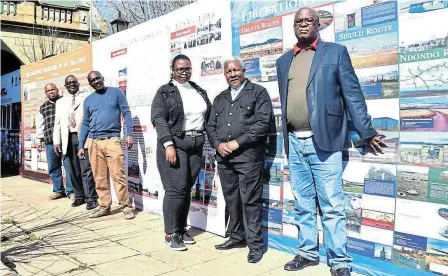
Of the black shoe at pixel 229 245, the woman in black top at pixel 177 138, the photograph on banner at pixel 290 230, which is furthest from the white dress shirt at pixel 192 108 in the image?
the photograph on banner at pixel 290 230

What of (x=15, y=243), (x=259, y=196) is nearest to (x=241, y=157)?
(x=259, y=196)

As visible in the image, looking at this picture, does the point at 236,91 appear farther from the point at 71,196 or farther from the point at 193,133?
the point at 71,196

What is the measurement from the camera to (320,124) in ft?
9.78

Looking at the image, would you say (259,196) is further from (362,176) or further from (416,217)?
(416,217)

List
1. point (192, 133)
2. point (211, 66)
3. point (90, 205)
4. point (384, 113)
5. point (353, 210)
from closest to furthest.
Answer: point (384, 113) < point (353, 210) < point (192, 133) < point (211, 66) < point (90, 205)

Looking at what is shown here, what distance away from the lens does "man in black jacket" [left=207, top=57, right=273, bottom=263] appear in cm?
346

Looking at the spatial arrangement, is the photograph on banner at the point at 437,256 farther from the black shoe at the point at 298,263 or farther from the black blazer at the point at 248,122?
the black blazer at the point at 248,122

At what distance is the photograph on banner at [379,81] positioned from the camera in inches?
114

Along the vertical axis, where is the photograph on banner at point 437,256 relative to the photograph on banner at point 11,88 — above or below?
below

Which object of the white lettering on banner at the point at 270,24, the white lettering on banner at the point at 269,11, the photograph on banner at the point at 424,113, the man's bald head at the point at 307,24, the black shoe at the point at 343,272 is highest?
the white lettering on banner at the point at 269,11

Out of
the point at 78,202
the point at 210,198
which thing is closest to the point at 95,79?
the point at 78,202

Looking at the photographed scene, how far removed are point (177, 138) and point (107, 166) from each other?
180 cm

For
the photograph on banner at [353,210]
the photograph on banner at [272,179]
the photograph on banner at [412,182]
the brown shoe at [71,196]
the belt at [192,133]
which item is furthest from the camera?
the brown shoe at [71,196]

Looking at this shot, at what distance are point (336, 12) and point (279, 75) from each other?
0.68 meters
